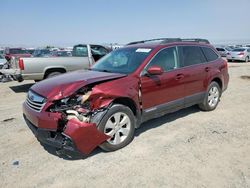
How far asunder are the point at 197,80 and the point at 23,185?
13.4 ft

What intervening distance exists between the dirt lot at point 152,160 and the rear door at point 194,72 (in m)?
0.59

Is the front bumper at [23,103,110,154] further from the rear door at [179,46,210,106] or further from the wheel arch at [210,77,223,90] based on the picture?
the wheel arch at [210,77,223,90]

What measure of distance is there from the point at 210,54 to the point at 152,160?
369 cm

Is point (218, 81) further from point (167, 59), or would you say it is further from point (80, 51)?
point (80, 51)

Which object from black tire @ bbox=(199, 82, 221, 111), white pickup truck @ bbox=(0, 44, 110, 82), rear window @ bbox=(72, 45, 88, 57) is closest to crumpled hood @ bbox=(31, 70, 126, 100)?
black tire @ bbox=(199, 82, 221, 111)

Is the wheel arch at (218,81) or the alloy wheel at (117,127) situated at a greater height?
the wheel arch at (218,81)

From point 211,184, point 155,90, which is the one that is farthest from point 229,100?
point 211,184

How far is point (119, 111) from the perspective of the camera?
13.1 feet

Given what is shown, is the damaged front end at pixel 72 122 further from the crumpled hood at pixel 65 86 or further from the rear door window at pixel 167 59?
the rear door window at pixel 167 59

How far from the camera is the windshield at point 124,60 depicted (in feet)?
15.1

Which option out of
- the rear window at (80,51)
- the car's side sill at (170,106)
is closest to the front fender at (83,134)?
the car's side sill at (170,106)

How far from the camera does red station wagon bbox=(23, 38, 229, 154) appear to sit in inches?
142

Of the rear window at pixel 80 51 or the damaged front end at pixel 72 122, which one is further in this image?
the rear window at pixel 80 51

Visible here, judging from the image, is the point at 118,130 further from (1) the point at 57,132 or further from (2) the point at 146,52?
(2) the point at 146,52
